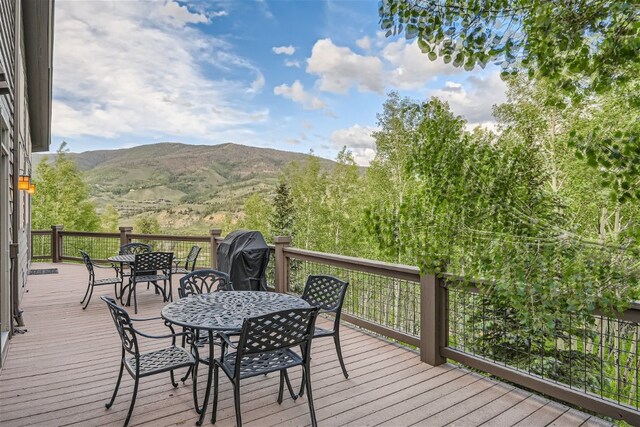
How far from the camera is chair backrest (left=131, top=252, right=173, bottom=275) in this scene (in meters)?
5.50

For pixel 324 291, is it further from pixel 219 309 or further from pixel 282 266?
pixel 282 266

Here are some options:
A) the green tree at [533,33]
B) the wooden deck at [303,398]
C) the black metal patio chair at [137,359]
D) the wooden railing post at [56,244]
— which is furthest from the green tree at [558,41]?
the wooden railing post at [56,244]

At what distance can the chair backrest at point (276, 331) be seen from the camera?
2.30m

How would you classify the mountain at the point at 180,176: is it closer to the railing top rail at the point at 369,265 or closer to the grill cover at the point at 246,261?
the grill cover at the point at 246,261

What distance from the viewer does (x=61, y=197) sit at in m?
21.2

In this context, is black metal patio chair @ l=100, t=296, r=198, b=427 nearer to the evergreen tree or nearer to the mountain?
the mountain

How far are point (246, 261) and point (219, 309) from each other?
98.7 inches

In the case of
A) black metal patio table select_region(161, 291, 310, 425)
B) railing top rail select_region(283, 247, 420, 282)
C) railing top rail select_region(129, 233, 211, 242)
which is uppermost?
railing top rail select_region(129, 233, 211, 242)

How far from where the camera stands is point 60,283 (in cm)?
743

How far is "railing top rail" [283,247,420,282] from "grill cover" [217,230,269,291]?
600 mm

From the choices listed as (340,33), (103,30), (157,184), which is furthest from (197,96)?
(103,30)

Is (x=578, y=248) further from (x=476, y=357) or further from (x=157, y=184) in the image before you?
(x=157, y=184)

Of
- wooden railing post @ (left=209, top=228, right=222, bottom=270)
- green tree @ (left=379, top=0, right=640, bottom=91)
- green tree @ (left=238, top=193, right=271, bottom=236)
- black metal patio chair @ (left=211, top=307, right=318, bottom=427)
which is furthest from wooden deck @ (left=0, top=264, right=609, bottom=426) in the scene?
green tree @ (left=238, top=193, right=271, bottom=236)

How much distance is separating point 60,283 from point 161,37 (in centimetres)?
1258
